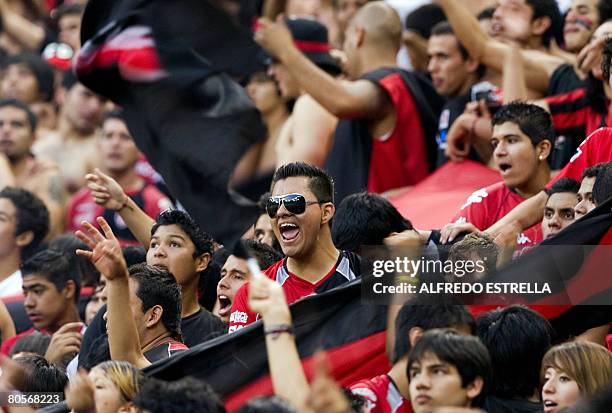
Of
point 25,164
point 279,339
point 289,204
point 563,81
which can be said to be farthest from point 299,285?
point 25,164

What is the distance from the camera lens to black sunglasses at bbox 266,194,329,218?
27.7 feet

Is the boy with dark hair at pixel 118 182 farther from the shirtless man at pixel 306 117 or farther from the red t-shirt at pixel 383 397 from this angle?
the red t-shirt at pixel 383 397

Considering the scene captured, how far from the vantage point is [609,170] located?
8172 millimetres

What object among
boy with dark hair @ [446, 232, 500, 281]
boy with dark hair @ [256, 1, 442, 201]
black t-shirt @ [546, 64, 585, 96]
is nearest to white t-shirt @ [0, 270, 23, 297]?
boy with dark hair @ [256, 1, 442, 201]

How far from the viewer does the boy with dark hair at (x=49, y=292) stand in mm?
10742

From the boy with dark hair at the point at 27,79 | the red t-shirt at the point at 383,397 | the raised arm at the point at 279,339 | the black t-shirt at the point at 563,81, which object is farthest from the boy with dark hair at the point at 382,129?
the boy with dark hair at the point at 27,79

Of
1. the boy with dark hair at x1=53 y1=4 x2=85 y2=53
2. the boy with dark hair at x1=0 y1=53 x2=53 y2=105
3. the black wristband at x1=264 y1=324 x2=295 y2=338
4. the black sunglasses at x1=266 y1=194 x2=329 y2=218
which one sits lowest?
the black wristband at x1=264 y1=324 x2=295 y2=338

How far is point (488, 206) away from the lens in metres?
9.52

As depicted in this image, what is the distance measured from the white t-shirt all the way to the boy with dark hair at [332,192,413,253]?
3.35 meters

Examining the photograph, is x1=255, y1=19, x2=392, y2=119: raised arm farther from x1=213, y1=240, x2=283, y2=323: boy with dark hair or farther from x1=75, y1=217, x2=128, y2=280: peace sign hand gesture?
x1=75, y1=217, x2=128, y2=280: peace sign hand gesture

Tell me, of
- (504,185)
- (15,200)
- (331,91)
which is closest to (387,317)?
(504,185)

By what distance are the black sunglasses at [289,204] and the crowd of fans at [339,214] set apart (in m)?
0.01

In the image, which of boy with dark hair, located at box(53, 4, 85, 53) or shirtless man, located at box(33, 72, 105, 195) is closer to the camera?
shirtless man, located at box(33, 72, 105, 195)

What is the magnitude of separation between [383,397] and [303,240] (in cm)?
157
